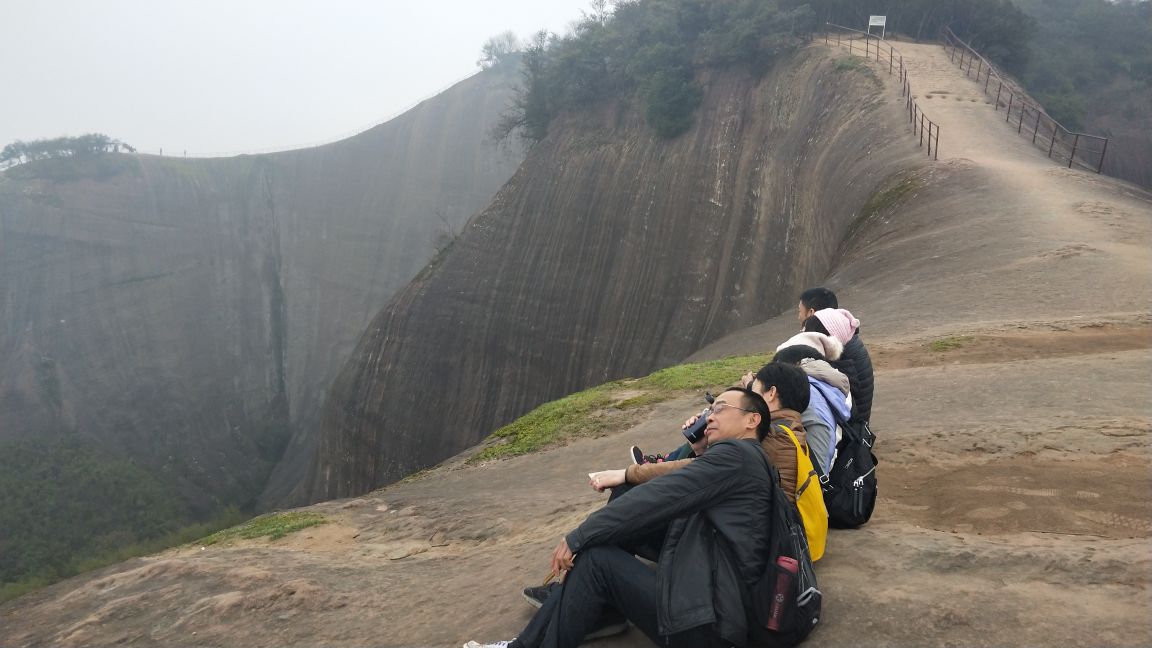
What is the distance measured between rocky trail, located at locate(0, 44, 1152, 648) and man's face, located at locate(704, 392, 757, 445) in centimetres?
91

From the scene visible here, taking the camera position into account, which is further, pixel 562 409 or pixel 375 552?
pixel 562 409

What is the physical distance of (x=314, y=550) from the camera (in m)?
7.34

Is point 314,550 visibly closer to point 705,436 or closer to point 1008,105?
point 705,436

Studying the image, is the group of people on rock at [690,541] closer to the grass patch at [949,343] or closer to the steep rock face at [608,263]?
the grass patch at [949,343]

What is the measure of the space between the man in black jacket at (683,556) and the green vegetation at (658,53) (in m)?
26.7

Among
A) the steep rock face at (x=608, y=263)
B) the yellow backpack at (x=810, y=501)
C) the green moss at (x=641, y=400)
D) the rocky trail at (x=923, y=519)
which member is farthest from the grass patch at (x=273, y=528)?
the steep rock face at (x=608, y=263)

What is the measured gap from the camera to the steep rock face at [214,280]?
1610 inches

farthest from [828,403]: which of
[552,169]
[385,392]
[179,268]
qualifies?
[179,268]

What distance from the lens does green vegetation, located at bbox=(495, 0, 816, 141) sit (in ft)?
92.3

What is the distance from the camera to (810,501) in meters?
3.78

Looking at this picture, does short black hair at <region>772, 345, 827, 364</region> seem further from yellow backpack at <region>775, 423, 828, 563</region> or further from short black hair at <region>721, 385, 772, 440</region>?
short black hair at <region>721, 385, 772, 440</region>

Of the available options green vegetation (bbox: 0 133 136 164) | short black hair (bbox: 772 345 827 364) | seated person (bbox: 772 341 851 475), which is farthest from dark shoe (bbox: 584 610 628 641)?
green vegetation (bbox: 0 133 136 164)

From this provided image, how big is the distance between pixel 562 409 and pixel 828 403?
7314mm

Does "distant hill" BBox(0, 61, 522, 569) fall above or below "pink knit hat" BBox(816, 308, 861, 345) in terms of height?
below
